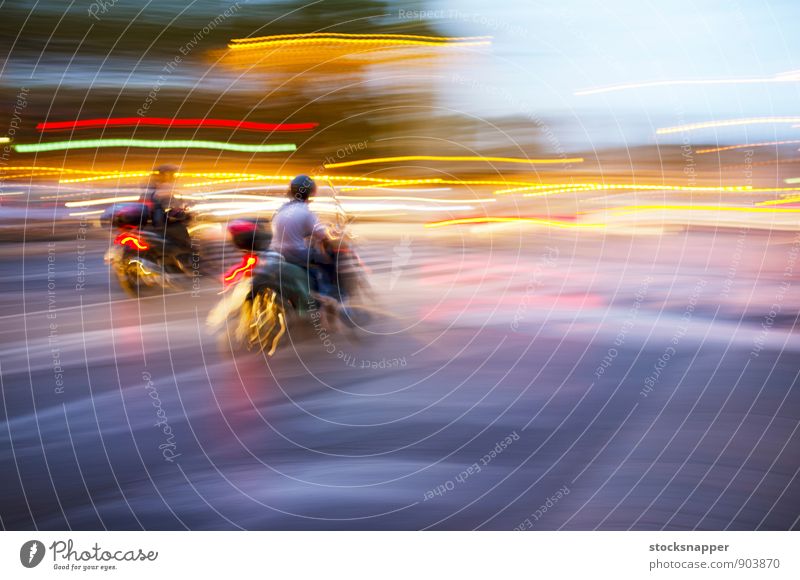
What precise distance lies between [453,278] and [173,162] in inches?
170

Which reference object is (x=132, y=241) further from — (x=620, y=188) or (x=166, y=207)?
(x=620, y=188)

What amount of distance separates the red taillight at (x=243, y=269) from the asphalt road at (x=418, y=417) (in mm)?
645

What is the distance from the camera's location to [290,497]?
4656mm

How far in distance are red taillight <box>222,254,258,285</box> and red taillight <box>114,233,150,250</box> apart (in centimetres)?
229

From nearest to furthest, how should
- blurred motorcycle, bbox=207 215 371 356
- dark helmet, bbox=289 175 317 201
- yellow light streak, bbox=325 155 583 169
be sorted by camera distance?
dark helmet, bbox=289 175 317 201, blurred motorcycle, bbox=207 215 371 356, yellow light streak, bbox=325 155 583 169

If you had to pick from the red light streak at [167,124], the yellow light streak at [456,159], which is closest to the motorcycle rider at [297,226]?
the red light streak at [167,124]

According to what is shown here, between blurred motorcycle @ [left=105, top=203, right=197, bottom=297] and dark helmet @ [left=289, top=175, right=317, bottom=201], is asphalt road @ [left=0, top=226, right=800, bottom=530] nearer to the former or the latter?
blurred motorcycle @ [left=105, top=203, right=197, bottom=297]

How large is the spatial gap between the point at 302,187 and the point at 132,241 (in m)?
2.87

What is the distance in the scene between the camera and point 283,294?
7094 mm

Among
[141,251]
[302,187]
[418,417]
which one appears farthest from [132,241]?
[418,417]

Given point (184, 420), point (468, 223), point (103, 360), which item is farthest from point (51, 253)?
point (184, 420)

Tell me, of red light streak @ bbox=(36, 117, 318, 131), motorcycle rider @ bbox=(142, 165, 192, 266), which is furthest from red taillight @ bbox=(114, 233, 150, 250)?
red light streak @ bbox=(36, 117, 318, 131)

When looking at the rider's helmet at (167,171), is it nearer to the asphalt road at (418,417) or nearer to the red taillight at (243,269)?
the asphalt road at (418,417)

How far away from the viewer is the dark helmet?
6.95 metres
